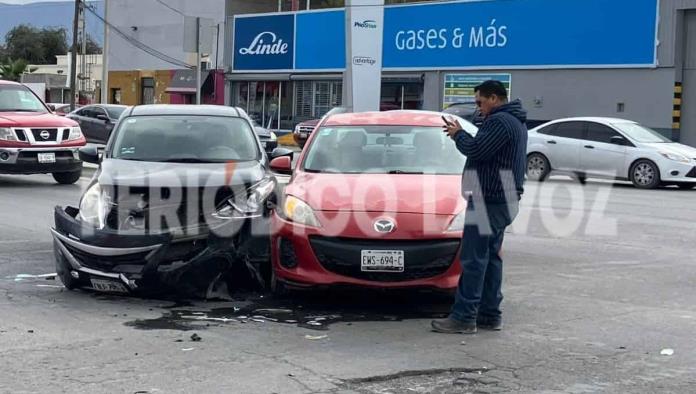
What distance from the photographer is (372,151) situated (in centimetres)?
843

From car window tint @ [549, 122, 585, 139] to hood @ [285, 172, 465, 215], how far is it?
13215 millimetres

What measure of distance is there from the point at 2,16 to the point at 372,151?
151 meters

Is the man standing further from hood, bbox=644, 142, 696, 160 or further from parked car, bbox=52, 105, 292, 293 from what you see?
hood, bbox=644, 142, 696, 160

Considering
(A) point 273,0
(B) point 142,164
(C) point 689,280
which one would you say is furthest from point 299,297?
(A) point 273,0

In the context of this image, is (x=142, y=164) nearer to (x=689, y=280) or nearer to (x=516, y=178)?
(x=516, y=178)

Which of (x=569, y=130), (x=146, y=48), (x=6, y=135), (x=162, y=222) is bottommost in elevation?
(x=162, y=222)

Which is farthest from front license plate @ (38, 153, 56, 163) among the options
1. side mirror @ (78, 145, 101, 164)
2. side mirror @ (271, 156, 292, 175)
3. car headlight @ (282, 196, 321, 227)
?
car headlight @ (282, 196, 321, 227)

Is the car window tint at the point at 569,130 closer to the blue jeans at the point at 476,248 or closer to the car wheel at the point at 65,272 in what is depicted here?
the blue jeans at the point at 476,248

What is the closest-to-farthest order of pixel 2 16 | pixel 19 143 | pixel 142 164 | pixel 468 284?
pixel 468 284 → pixel 142 164 → pixel 19 143 → pixel 2 16

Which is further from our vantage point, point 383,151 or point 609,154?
point 609,154

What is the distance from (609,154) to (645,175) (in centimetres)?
88

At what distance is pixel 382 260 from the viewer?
6895 millimetres

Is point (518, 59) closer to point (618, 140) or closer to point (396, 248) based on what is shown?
point (618, 140)

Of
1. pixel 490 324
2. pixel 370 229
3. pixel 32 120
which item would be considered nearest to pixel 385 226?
pixel 370 229
